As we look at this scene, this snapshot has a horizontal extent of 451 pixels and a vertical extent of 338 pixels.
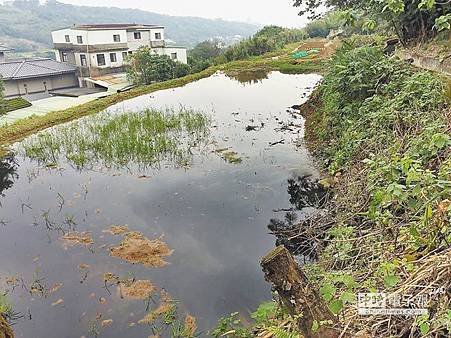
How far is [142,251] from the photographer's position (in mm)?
4672

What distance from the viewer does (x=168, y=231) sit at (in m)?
A: 5.11

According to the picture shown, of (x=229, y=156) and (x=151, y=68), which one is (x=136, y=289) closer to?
(x=229, y=156)

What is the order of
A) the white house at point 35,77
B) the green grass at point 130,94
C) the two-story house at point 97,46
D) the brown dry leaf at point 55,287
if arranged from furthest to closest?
the two-story house at point 97,46, the white house at point 35,77, the green grass at point 130,94, the brown dry leaf at point 55,287

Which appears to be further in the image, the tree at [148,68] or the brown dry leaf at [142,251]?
the tree at [148,68]

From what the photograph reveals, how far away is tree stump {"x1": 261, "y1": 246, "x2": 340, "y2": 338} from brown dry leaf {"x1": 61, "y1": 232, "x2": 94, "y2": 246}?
383cm

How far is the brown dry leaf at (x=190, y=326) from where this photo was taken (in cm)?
338

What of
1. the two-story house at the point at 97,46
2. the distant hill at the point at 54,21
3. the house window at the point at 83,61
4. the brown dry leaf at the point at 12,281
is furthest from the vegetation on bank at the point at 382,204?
the distant hill at the point at 54,21

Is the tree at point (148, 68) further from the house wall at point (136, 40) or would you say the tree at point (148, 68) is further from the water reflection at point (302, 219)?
the water reflection at point (302, 219)

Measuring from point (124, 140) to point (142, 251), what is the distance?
4.41 metres

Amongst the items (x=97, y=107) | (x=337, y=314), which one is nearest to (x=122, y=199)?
(x=337, y=314)

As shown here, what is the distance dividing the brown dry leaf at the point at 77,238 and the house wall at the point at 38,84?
19.6 metres

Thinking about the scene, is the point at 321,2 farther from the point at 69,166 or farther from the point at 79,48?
the point at 79,48

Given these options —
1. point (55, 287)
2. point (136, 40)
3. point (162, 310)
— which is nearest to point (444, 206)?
point (162, 310)

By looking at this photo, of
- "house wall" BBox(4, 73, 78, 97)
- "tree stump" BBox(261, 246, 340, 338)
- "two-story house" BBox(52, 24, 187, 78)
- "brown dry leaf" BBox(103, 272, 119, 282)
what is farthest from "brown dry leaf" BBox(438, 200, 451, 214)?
"house wall" BBox(4, 73, 78, 97)
